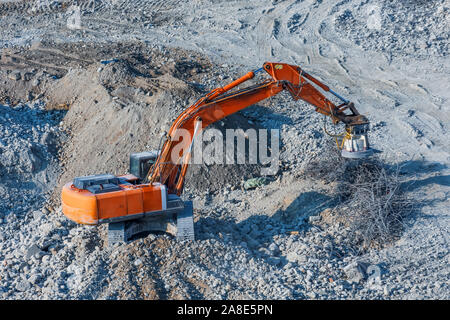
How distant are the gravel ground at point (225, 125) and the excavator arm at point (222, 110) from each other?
1097 millimetres

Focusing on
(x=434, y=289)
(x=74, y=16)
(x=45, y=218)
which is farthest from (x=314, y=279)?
(x=74, y=16)

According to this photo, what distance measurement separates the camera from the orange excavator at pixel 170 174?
9.79 meters

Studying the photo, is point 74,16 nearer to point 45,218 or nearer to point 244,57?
point 244,57

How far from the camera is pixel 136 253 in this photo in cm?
988

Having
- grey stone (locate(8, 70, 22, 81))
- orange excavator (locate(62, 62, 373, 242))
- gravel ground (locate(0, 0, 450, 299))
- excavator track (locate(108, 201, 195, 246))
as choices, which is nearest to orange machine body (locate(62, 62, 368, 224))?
orange excavator (locate(62, 62, 373, 242))

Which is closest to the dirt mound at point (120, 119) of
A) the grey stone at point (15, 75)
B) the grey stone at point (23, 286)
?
the grey stone at point (15, 75)

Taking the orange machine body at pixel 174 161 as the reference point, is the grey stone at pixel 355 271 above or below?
below

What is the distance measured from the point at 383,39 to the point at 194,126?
11.5m

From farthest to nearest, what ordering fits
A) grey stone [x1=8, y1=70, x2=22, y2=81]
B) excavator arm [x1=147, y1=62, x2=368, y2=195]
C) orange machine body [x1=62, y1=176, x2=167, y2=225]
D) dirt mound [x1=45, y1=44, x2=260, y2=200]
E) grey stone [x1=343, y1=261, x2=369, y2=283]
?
1. grey stone [x1=8, y1=70, x2=22, y2=81]
2. dirt mound [x1=45, y1=44, x2=260, y2=200]
3. excavator arm [x1=147, y1=62, x2=368, y2=195]
4. grey stone [x1=343, y1=261, x2=369, y2=283]
5. orange machine body [x1=62, y1=176, x2=167, y2=225]

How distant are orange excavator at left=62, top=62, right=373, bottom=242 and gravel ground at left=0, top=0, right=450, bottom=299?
504mm

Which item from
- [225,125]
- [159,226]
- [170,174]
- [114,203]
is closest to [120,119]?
[225,125]

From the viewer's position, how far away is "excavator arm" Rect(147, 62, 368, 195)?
10500mm

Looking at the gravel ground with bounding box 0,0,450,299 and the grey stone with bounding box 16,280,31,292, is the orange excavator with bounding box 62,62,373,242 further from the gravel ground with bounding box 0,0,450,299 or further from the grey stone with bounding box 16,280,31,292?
the grey stone with bounding box 16,280,31,292

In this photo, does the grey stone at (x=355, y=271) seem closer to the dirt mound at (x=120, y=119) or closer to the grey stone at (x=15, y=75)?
the dirt mound at (x=120, y=119)
